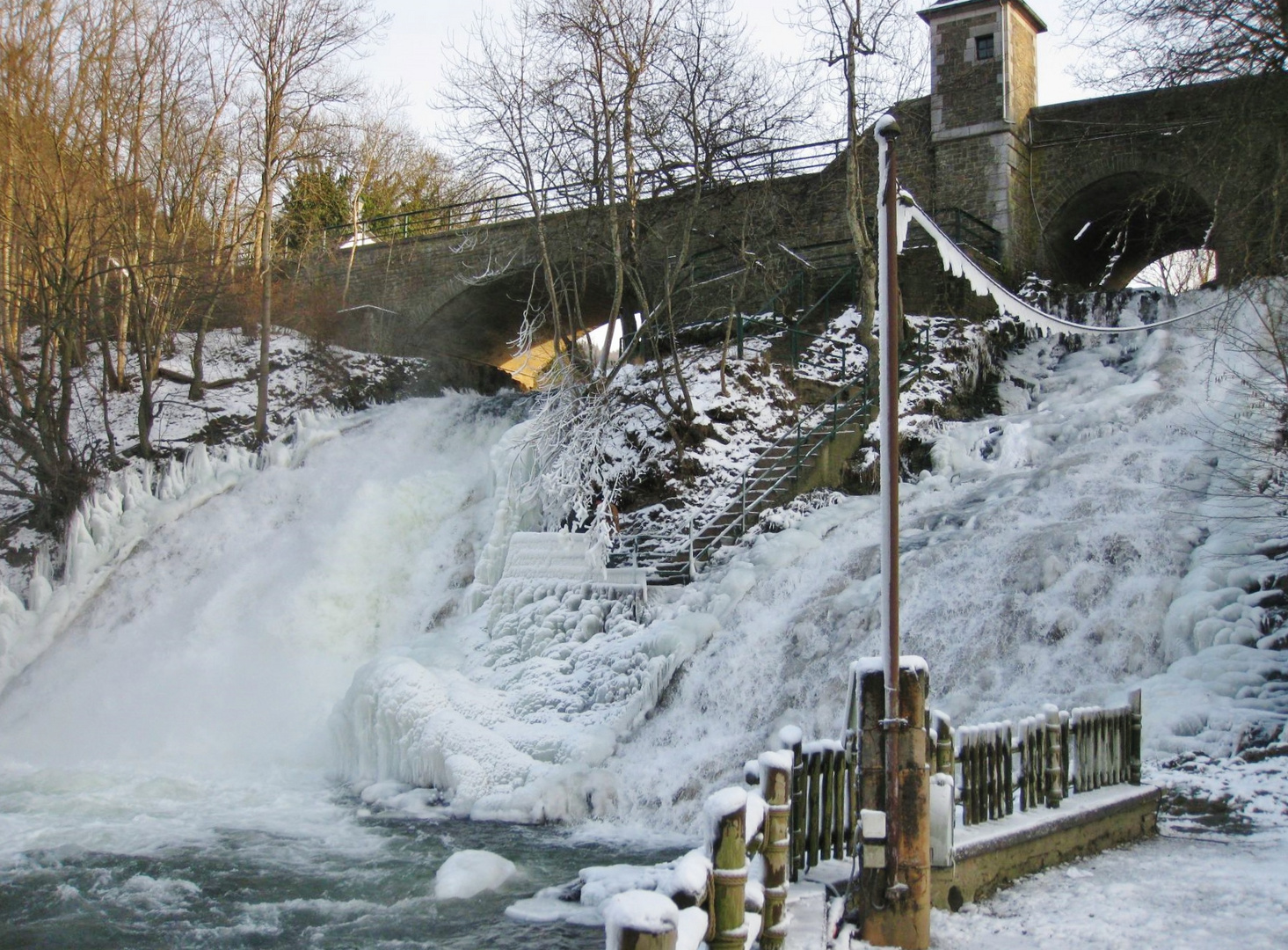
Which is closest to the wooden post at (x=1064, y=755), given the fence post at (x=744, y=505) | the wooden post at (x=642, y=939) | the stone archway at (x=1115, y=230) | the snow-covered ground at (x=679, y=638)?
the snow-covered ground at (x=679, y=638)

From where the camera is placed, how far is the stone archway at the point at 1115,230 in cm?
2359

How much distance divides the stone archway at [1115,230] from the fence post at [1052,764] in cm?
1607

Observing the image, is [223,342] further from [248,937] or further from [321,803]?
[248,937]

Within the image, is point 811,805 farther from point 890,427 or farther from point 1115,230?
point 1115,230

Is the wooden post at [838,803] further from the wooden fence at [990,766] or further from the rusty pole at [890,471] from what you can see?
the rusty pole at [890,471]

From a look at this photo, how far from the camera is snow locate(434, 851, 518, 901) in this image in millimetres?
10047

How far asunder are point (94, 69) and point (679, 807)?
2234cm

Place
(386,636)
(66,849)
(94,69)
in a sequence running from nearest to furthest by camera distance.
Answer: (66,849) → (386,636) → (94,69)

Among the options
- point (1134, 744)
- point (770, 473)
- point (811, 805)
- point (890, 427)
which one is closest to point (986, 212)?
point (770, 473)

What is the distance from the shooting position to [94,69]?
25906mm

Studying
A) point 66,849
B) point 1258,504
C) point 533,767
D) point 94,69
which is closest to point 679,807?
point 533,767

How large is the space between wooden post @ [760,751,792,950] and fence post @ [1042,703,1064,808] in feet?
10.2

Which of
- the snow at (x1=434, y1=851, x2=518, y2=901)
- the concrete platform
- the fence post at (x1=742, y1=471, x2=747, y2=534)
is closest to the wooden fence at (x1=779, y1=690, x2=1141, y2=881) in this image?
the concrete platform

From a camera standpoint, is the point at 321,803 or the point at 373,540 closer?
the point at 321,803
